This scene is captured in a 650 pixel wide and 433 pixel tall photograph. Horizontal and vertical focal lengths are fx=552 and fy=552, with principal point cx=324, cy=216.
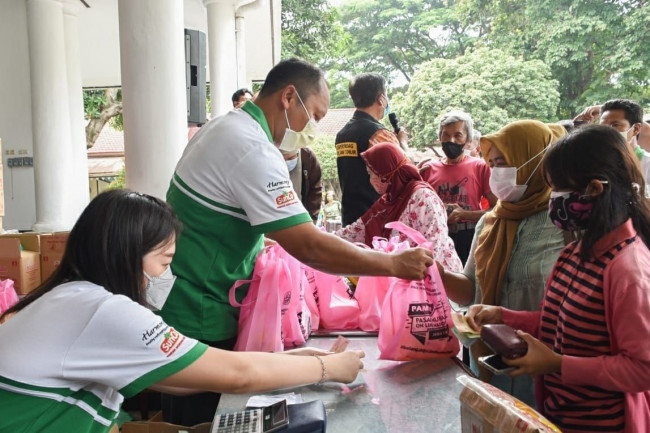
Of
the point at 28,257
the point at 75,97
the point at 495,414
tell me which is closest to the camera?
the point at 495,414

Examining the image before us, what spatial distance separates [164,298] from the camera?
1.77 m

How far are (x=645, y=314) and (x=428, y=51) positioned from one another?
24351 millimetres

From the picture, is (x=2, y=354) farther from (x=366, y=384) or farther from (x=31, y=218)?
(x=31, y=218)

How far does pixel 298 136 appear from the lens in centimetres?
213

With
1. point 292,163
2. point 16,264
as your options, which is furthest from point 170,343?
point 16,264

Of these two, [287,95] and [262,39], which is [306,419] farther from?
[262,39]

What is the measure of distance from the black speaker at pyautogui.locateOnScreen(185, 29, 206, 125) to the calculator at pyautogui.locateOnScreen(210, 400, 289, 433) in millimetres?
3379

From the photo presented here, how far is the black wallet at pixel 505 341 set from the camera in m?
1.41

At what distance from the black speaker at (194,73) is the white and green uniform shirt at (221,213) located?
2.69m

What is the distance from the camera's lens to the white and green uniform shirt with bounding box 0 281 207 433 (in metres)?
1.17

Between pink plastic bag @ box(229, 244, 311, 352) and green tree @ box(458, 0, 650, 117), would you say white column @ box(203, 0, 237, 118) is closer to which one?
pink plastic bag @ box(229, 244, 311, 352)

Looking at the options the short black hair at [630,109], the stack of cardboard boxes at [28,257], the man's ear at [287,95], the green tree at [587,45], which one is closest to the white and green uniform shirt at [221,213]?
the man's ear at [287,95]

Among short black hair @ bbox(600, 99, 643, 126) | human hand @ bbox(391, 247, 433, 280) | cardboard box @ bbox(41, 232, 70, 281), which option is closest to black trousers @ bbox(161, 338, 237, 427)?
human hand @ bbox(391, 247, 433, 280)

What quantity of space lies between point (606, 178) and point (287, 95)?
114 centimetres
